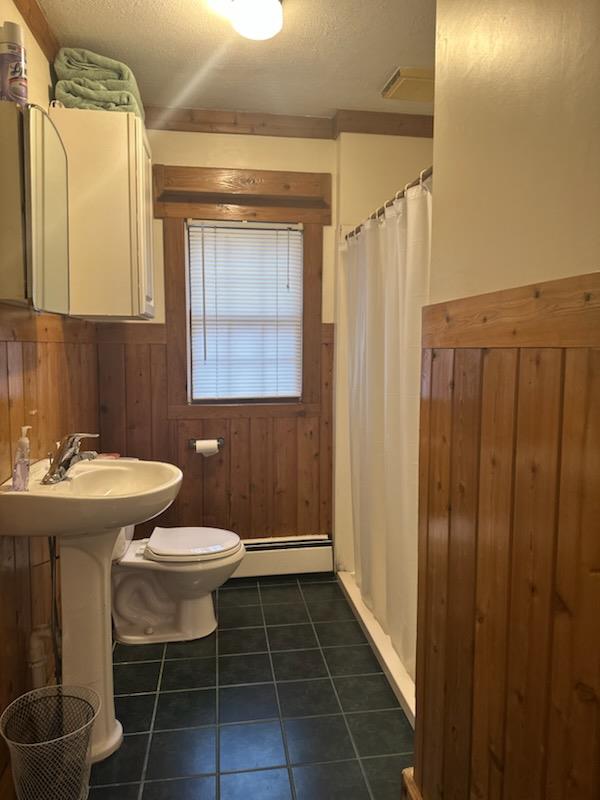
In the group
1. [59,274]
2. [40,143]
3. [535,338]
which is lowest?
[535,338]

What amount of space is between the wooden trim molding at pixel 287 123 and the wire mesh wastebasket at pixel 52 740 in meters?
2.62

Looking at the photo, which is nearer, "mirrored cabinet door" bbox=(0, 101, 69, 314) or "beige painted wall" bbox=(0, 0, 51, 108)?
"mirrored cabinet door" bbox=(0, 101, 69, 314)

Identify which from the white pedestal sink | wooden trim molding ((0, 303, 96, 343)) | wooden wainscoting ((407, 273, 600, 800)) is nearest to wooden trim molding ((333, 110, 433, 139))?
wooden trim molding ((0, 303, 96, 343))

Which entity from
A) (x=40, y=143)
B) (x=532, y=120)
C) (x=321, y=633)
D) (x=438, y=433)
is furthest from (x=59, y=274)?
(x=321, y=633)

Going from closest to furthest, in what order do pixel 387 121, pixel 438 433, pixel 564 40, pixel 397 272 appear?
A: pixel 564 40, pixel 438 433, pixel 397 272, pixel 387 121

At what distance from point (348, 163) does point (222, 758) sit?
275 centimetres

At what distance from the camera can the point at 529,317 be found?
3.39 feet

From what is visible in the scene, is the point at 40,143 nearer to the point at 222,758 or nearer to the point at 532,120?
the point at 532,120

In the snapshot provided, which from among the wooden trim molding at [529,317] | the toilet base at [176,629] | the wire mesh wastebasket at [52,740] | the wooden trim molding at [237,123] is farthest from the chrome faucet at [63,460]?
the wooden trim molding at [237,123]

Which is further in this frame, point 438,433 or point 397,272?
point 397,272

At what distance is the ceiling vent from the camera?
99.0 inches

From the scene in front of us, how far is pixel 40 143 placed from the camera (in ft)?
5.63

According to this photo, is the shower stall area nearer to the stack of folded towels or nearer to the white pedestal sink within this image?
the white pedestal sink

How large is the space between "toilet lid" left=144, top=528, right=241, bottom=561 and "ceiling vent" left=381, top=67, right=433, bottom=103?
222 cm
